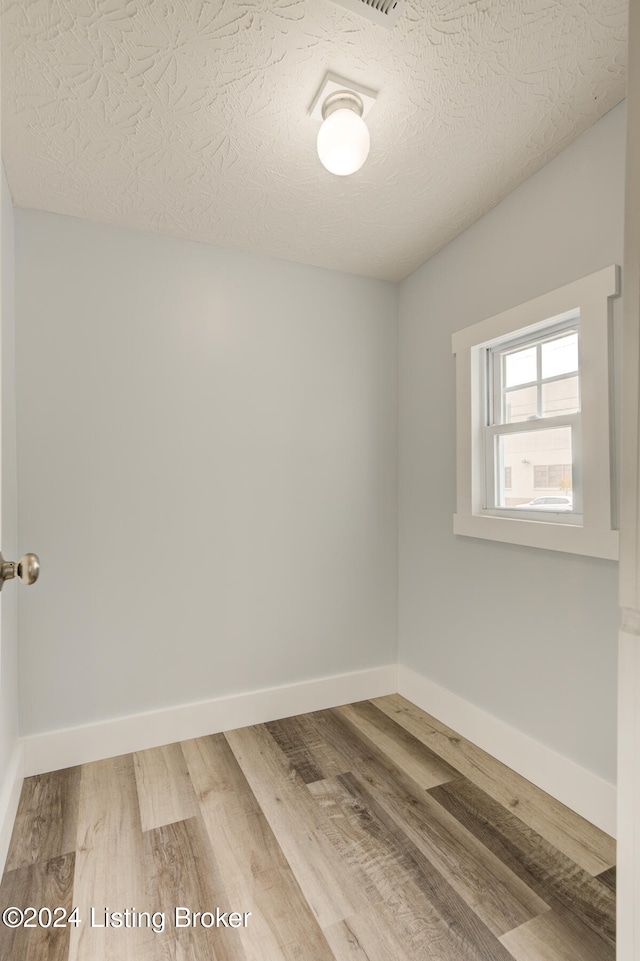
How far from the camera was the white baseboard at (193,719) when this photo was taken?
203cm

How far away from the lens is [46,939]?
127cm

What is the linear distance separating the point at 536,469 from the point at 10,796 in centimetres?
238

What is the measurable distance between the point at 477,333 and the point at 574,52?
986 millimetres

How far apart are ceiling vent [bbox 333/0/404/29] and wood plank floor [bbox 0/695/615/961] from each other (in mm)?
2431

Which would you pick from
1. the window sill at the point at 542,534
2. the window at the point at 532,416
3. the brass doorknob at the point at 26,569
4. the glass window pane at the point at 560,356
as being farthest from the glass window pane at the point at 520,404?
the brass doorknob at the point at 26,569

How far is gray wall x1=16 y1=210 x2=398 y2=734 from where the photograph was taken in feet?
6.77

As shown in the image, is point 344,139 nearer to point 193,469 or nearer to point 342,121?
point 342,121

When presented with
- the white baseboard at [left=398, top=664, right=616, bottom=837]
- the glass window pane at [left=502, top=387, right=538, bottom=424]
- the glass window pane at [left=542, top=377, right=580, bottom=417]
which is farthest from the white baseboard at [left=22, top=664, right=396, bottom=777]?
the glass window pane at [left=542, top=377, right=580, bottom=417]

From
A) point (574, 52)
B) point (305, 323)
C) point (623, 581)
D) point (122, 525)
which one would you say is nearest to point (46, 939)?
point (122, 525)

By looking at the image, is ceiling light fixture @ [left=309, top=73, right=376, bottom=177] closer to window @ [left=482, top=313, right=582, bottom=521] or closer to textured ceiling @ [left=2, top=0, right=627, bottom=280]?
textured ceiling @ [left=2, top=0, right=627, bottom=280]

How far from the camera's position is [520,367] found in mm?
2115

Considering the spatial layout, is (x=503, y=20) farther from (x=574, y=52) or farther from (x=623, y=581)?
(x=623, y=581)

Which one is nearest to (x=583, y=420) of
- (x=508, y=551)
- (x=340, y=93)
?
(x=508, y=551)

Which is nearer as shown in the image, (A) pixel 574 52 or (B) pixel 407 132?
(A) pixel 574 52
